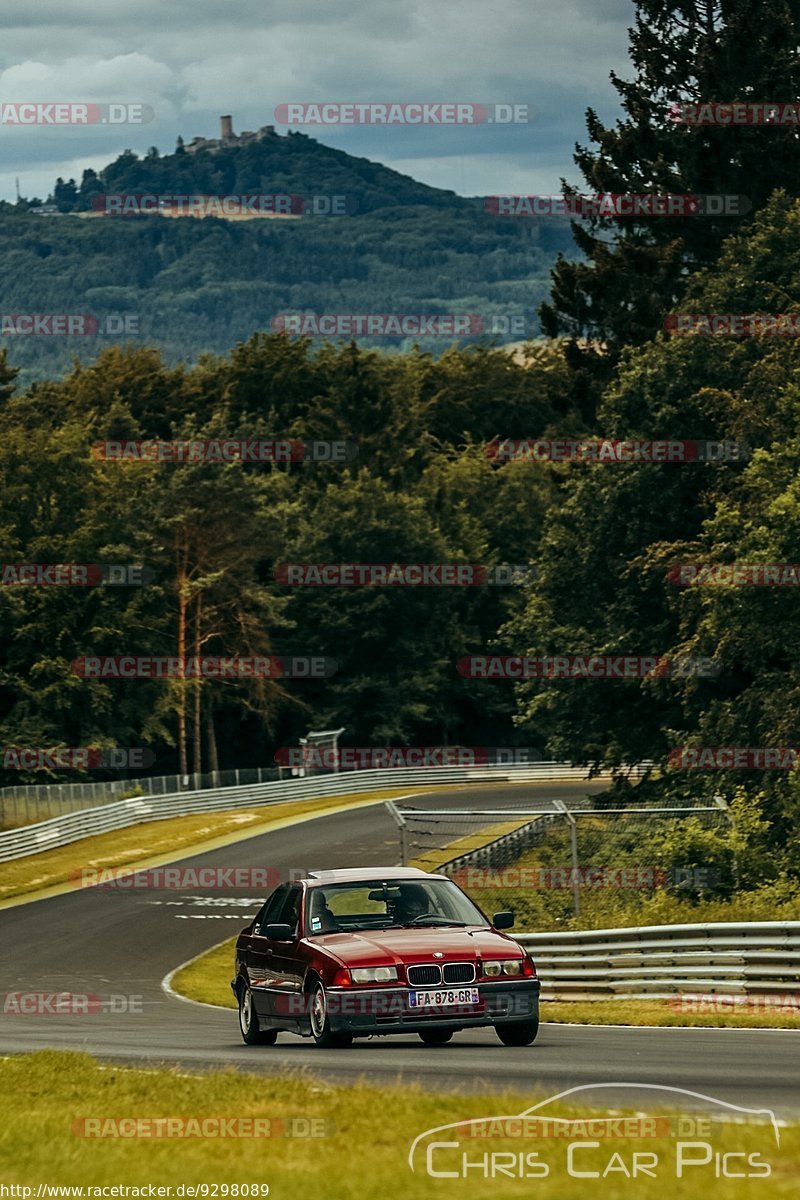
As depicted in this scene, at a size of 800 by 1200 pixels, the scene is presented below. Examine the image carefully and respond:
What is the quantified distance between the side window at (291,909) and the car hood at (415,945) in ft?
2.43

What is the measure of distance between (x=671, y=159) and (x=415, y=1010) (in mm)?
44475

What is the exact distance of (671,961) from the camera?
2119 centimetres

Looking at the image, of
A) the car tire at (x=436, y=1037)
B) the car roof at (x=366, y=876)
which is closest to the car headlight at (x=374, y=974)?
the car tire at (x=436, y=1037)

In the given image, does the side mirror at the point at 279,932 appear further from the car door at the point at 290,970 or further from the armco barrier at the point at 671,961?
the armco barrier at the point at 671,961

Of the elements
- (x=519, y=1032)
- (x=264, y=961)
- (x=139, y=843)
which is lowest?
(x=139, y=843)

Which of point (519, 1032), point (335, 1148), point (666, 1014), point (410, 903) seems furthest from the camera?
point (666, 1014)

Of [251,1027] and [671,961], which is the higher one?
[251,1027]

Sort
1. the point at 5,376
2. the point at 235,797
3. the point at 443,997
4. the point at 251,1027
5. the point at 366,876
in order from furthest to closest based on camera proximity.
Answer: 1. the point at 5,376
2. the point at 235,797
3. the point at 251,1027
4. the point at 366,876
5. the point at 443,997

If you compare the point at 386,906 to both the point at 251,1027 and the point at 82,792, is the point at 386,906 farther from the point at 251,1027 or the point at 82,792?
the point at 82,792

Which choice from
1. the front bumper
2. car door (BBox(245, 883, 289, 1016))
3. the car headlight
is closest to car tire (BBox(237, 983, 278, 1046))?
car door (BBox(245, 883, 289, 1016))

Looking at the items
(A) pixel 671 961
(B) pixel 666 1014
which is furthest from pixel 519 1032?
(A) pixel 671 961

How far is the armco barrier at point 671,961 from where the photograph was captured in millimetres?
18641

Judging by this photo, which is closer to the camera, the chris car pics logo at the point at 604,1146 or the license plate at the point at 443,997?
the chris car pics logo at the point at 604,1146

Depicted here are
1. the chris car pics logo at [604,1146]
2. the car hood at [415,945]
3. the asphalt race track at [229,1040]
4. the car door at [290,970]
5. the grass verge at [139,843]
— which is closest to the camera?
the chris car pics logo at [604,1146]
